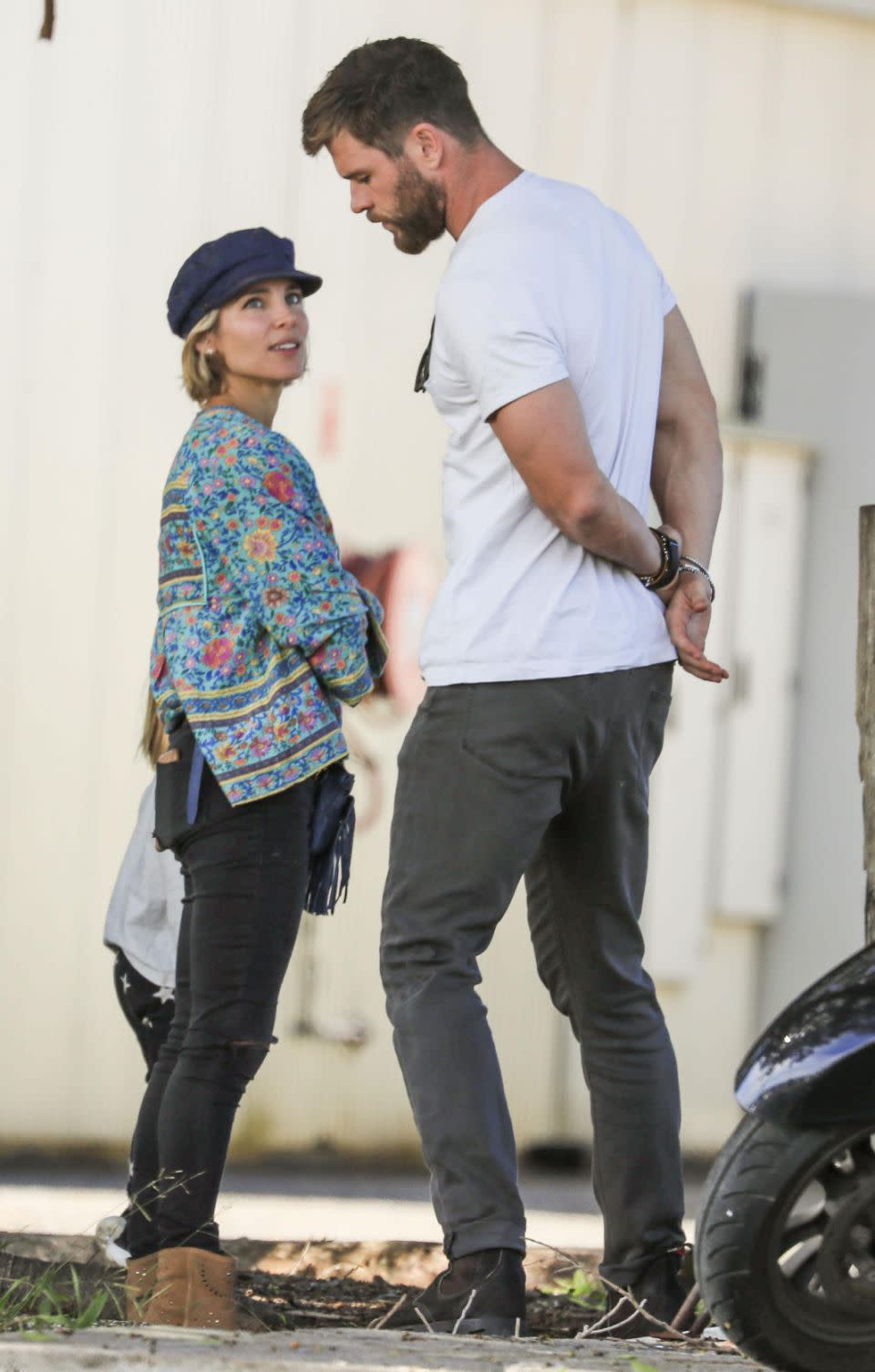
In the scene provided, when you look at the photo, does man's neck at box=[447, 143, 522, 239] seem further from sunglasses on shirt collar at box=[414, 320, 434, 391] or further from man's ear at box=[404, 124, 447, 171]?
sunglasses on shirt collar at box=[414, 320, 434, 391]

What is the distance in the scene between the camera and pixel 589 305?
290 centimetres

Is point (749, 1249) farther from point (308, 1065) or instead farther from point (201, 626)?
point (308, 1065)

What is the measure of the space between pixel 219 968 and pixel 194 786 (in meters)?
0.27

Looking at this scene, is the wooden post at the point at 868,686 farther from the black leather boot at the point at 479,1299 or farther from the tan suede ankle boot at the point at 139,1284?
the tan suede ankle boot at the point at 139,1284

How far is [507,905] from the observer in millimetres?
2871

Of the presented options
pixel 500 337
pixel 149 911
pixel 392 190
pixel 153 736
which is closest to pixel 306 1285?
pixel 149 911

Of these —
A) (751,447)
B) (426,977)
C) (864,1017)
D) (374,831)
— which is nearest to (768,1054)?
(864,1017)

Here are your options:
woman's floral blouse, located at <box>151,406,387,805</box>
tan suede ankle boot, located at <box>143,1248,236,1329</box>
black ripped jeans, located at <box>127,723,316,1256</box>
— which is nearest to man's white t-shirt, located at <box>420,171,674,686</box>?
woman's floral blouse, located at <box>151,406,387,805</box>

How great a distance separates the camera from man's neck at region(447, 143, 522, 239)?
2963 mm

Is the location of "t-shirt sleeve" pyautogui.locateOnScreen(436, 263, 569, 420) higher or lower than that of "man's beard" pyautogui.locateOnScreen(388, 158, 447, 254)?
lower

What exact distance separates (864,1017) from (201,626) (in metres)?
1.24

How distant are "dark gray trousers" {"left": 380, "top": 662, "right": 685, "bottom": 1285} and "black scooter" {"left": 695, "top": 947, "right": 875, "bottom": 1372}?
1.70 feet

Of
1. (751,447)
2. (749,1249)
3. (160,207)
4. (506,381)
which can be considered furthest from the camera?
(751,447)

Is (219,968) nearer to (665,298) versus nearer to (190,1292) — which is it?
(190,1292)
